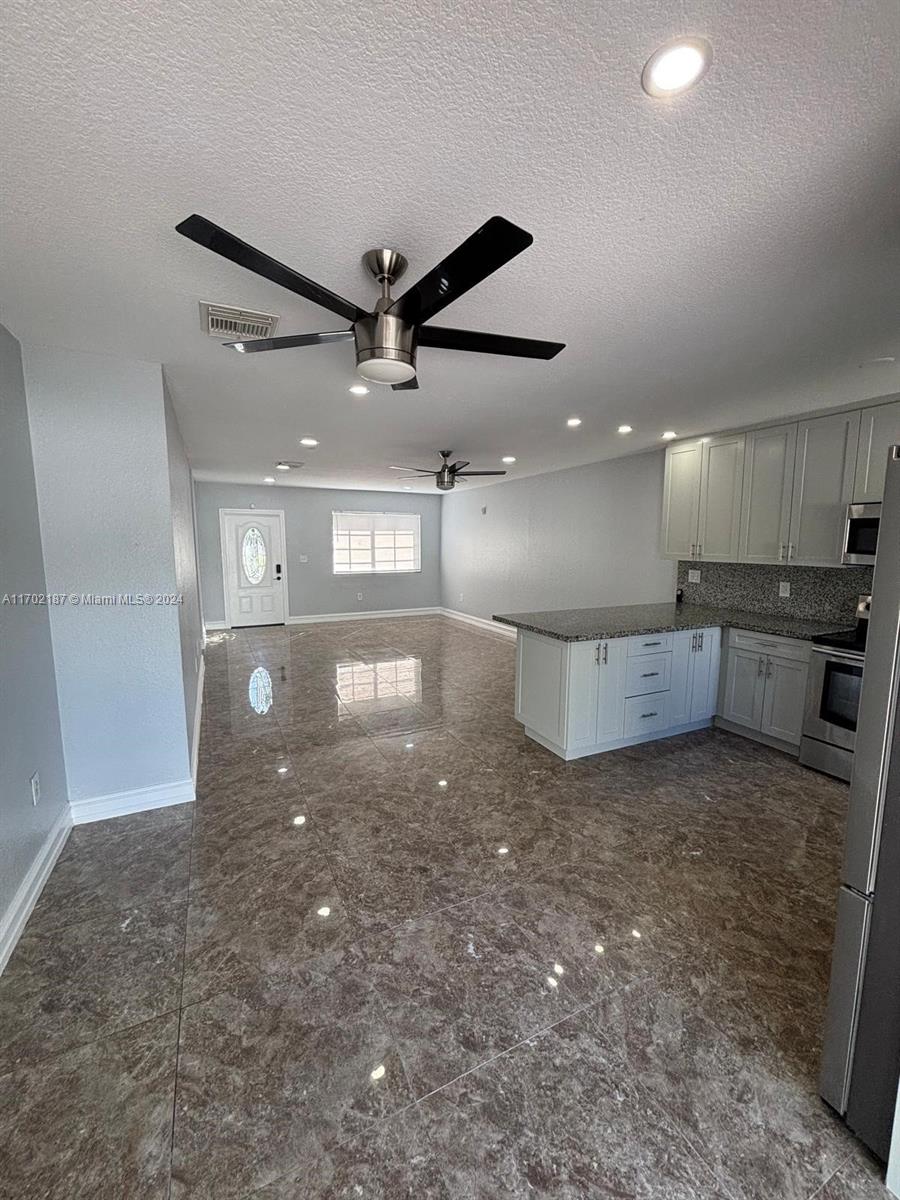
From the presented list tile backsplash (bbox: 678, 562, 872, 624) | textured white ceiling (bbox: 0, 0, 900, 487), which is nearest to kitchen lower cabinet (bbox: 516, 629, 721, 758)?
tile backsplash (bbox: 678, 562, 872, 624)

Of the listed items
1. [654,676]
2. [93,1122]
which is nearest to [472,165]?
[93,1122]

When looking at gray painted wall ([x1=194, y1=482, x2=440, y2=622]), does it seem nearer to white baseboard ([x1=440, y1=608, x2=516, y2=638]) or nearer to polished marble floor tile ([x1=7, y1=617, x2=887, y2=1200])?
white baseboard ([x1=440, y1=608, x2=516, y2=638])

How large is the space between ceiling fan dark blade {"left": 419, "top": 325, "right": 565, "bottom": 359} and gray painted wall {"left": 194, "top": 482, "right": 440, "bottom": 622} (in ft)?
23.2

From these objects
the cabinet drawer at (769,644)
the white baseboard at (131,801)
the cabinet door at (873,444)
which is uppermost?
the cabinet door at (873,444)

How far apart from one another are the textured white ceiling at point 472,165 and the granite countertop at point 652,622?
5.64 feet

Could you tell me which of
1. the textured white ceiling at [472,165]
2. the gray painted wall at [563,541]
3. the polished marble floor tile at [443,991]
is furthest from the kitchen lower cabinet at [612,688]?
the textured white ceiling at [472,165]

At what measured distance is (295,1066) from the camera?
4.64 feet

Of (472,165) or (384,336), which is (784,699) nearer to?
(384,336)

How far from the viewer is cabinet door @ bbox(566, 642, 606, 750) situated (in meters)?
3.29

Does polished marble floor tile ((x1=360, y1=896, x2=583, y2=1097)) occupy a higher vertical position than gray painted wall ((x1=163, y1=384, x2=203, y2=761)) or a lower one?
lower

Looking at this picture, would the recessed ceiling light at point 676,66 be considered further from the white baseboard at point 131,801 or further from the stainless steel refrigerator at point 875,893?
the white baseboard at point 131,801

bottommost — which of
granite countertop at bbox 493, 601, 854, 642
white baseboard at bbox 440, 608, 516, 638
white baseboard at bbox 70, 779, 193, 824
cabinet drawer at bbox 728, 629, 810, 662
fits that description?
white baseboard at bbox 70, 779, 193, 824

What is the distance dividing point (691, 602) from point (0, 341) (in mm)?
5093

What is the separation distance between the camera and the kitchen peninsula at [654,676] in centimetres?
337
